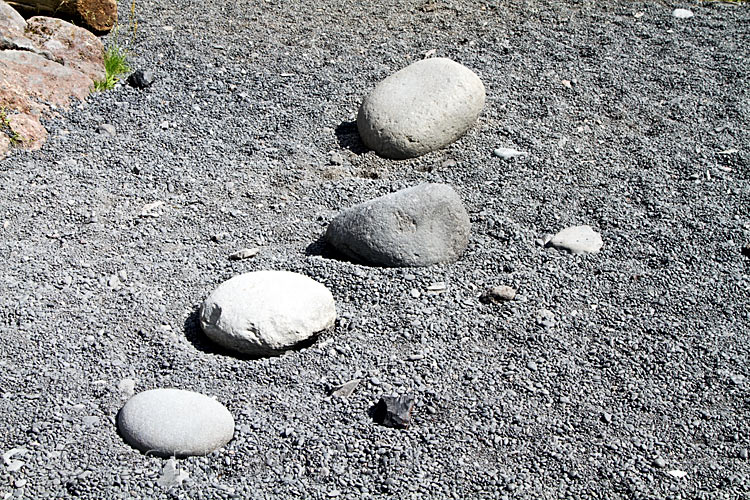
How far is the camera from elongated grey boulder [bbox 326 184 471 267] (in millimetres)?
3736

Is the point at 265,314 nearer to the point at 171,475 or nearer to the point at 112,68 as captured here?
the point at 171,475

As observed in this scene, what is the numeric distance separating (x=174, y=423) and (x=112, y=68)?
10.9 feet

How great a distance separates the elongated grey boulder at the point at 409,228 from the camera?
12.3 feet

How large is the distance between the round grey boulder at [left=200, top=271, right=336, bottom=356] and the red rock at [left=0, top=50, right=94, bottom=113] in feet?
7.58

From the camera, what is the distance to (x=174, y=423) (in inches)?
113

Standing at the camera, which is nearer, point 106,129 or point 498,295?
point 498,295

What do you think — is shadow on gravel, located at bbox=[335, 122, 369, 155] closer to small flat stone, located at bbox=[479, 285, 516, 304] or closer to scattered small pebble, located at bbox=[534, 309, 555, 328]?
small flat stone, located at bbox=[479, 285, 516, 304]

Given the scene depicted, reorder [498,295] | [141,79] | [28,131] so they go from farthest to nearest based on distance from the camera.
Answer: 1. [141,79]
2. [28,131]
3. [498,295]

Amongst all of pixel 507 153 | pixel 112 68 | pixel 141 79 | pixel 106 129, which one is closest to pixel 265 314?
pixel 507 153

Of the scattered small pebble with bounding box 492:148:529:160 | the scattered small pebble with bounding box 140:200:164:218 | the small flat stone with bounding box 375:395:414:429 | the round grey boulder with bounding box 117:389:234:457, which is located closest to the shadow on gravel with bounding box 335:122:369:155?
the scattered small pebble with bounding box 492:148:529:160

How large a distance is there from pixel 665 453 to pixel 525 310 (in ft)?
2.96

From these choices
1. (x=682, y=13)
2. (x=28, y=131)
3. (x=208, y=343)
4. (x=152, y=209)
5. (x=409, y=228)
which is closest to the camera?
(x=208, y=343)

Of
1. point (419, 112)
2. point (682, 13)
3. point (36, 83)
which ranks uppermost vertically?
point (682, 13)

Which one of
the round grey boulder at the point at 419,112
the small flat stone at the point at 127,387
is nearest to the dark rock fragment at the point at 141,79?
the round grey boulder at the point at 419,112
